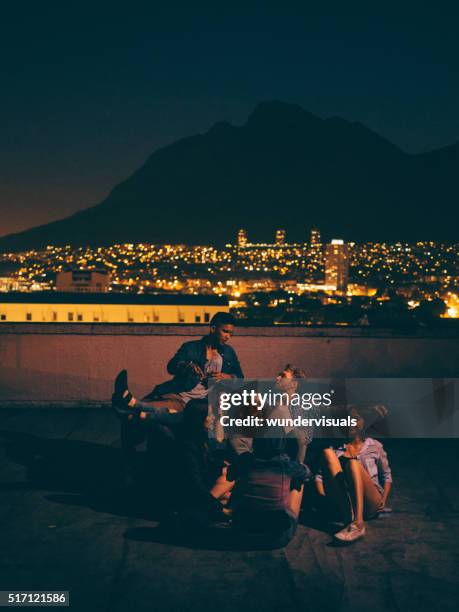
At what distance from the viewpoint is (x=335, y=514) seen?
5.33 metres

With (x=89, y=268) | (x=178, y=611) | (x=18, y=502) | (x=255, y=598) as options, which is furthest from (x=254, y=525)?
(x=89, y=268)

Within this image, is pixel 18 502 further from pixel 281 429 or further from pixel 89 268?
pixel 89 268

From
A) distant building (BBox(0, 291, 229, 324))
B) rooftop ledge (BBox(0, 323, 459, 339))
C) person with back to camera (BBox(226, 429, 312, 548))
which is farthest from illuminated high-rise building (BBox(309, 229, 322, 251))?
person with back to camera (BBox(226, 429, 312, 548))

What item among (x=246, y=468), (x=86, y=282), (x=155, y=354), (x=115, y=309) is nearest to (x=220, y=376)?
(x=246, y=468)

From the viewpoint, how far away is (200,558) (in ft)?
14.6

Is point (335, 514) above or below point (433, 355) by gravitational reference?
below

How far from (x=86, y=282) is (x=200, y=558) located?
108497mm

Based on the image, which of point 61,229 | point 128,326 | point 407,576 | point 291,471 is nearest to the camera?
point 407,576

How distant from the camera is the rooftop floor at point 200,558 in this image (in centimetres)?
385

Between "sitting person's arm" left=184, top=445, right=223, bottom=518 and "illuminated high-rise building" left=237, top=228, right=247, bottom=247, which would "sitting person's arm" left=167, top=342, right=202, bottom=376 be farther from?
"illuminated high-rise building" left=237, top=228, right=247, bottom=247

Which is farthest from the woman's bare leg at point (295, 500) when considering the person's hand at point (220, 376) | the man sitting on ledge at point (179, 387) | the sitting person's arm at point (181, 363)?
the sitting person's arm at point (181, 363)

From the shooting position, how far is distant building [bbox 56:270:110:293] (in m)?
109

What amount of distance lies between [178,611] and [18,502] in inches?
96.1

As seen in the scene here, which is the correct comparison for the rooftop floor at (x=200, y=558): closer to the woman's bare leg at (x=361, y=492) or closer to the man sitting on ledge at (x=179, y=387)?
the woman's bare leg at (x=361, y=492)
